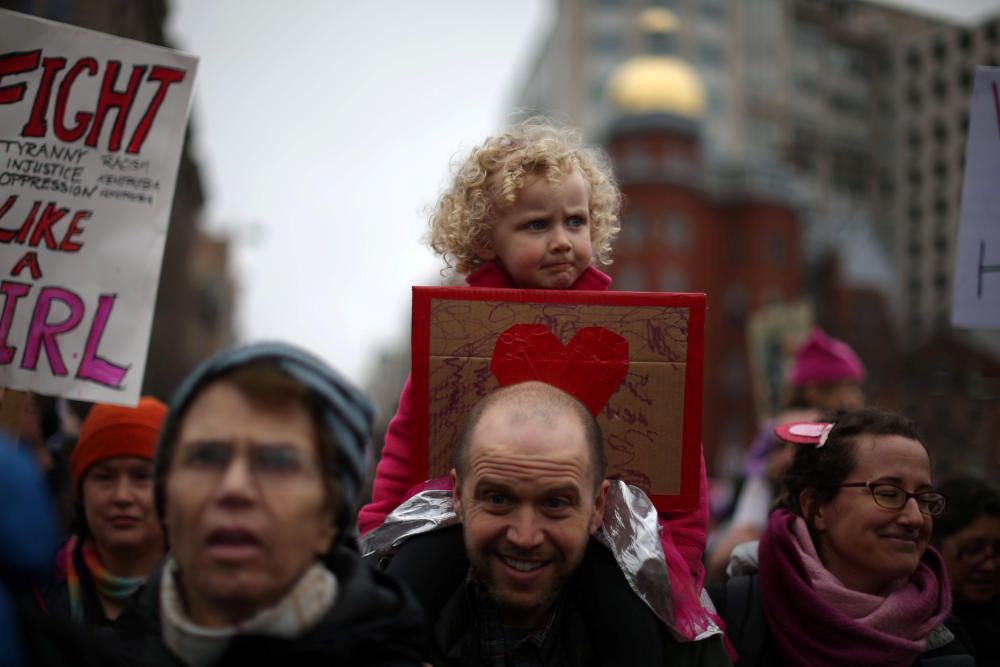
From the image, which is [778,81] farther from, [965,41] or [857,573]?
[857,573]

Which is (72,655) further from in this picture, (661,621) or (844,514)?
(844,514)

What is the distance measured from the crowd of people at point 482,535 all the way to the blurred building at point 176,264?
4069 mm

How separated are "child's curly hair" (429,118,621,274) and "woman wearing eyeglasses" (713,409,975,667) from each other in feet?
3.73

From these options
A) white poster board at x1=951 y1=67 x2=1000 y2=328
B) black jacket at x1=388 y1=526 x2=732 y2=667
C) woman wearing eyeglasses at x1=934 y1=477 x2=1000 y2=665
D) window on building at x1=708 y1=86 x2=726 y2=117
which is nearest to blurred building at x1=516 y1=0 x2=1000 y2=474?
window on building at x1=708 y1=86 x2=726 y2=117

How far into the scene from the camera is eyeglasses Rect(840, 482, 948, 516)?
3199 millimetres

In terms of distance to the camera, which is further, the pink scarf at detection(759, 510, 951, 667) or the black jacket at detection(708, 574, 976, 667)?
the black jacket at detection(708, 574, 976, 667)

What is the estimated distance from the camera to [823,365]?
6.47 metres

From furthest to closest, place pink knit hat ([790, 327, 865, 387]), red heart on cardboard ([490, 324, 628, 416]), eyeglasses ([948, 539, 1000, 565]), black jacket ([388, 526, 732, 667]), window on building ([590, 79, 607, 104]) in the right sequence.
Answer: window on building ([590, 79, 607, 104]), pink knit hat ([790, 327, 865, 387]), eyeglasses ([948, 539, 1000, 565]), red heart on cardboard ([490, 324, 628, 416]), black jacket ([388, 526, 732, 667])

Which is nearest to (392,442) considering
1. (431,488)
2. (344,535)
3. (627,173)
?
(431,488)

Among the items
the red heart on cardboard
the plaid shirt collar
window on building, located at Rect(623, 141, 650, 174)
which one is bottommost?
the plaid shirt collar

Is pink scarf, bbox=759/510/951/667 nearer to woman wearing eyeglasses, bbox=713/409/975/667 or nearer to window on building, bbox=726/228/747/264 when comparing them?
woman wearing eyeglasses, bbox=713/409/975/667

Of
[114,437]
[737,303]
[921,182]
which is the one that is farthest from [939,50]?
[114,437]

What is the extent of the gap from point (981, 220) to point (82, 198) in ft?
11.7

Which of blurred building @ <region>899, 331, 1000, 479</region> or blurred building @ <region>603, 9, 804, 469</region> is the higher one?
blurred building @ <region>603, 9, 804, 469</region>
